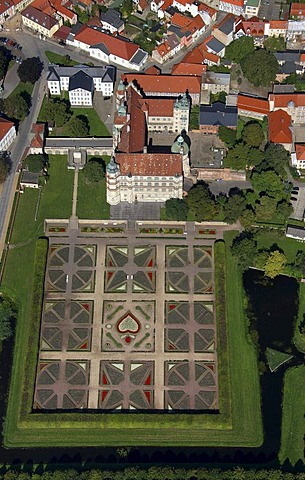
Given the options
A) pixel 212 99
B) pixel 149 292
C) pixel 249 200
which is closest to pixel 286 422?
pixel 149 292

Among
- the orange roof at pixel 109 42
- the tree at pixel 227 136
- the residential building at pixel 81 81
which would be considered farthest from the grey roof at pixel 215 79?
the residential building at pixel 81 81

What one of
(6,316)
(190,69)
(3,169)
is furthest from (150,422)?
(190,69)

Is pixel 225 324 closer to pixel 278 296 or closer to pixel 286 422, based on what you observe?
pixel 278 296

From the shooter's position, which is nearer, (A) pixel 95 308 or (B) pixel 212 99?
(A) pixel 95 308

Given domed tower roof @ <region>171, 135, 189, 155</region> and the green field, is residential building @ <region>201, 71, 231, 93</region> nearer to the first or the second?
domed tower roof @ <region>171, 135, 189, 155</region>

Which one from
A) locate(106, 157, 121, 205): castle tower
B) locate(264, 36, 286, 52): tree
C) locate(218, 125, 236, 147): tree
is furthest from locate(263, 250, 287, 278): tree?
locate(264, 36, 286, 52): tree

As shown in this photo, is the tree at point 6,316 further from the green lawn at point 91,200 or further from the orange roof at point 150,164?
the orange roof at point 150,164

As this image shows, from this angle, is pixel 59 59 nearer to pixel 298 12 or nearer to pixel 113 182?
pixel 113 182
